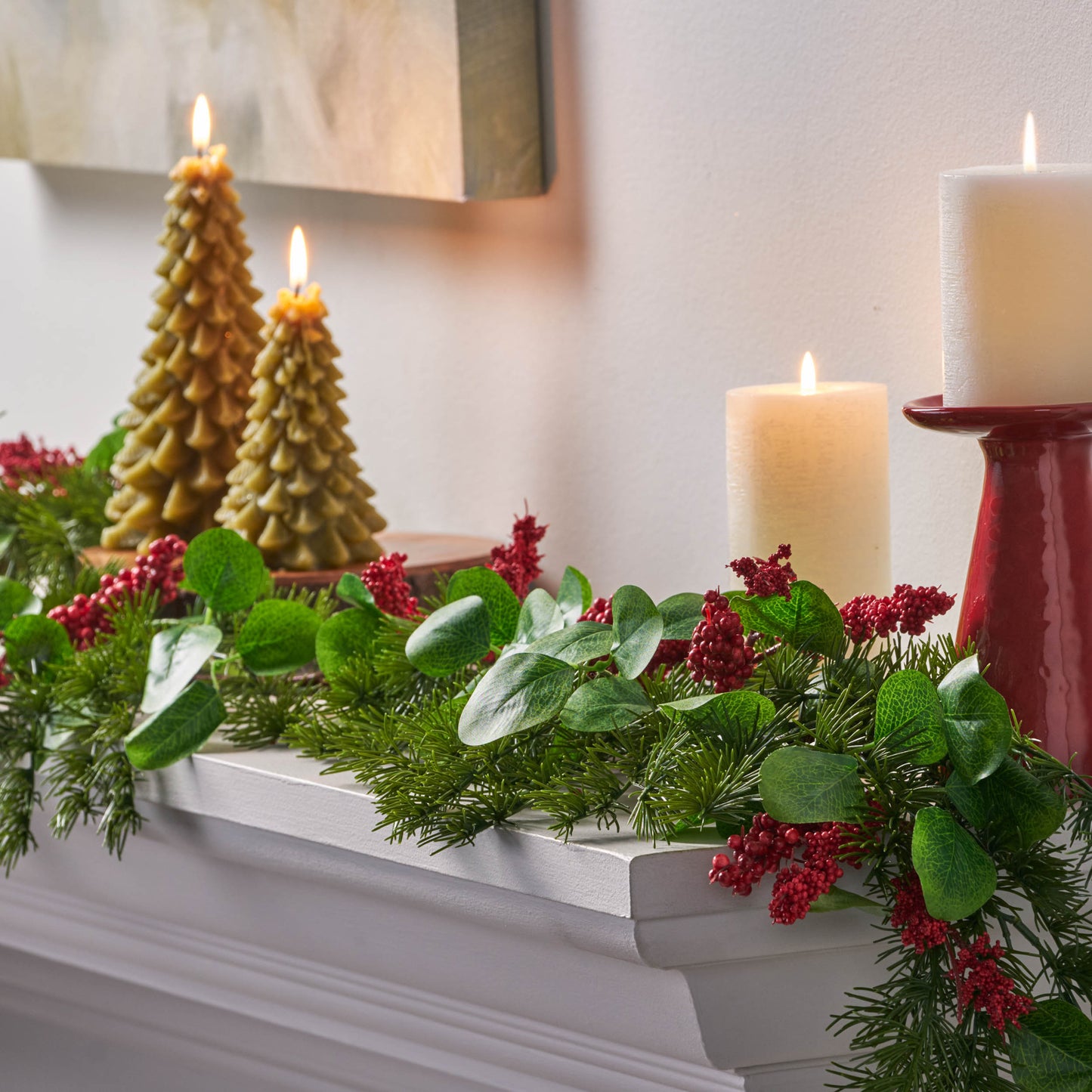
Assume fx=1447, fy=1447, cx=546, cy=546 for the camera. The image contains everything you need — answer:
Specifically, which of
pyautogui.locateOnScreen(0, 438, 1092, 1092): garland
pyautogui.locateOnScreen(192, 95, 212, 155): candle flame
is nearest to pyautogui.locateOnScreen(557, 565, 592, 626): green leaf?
pyautogui.locateOnScreen(0, 438, 1092, 1092): garland

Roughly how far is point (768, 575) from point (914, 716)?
0.07 meters

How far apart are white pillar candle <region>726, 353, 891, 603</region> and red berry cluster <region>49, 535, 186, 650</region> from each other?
0.25 meters

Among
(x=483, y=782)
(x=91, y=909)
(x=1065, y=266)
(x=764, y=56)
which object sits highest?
(x=764, y=56)

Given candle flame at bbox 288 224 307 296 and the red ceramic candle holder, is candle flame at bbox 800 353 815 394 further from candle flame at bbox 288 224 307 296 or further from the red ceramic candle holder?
candle flame at bbox 288 224 307 296

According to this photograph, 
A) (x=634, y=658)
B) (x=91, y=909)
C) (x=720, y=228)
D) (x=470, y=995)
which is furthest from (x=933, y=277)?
(x=91, y=909)

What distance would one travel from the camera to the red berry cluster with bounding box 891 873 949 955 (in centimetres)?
41

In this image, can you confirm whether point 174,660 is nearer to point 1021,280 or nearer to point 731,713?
point 731,713

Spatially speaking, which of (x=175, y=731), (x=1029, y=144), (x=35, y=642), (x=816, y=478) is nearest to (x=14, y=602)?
(x=35, y=642)

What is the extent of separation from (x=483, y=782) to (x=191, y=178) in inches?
16.4

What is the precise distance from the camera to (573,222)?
2.38ft

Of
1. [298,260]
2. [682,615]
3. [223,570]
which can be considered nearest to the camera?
[682,615]

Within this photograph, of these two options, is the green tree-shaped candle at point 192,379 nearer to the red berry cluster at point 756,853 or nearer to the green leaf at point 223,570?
the green leaf at point 223,570

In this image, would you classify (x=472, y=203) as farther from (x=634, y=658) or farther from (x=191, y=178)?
(x=634, y=658)

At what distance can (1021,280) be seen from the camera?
461mm
